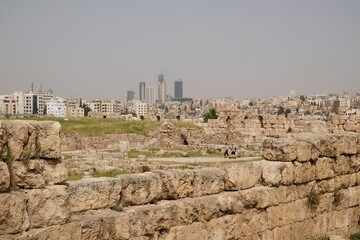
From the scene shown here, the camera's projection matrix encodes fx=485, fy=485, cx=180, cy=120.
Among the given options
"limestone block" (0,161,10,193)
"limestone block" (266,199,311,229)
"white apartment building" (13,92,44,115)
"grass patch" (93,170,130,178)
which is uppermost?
"white apartment building" (13,92,44,115)

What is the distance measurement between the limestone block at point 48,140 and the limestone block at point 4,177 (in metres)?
0.45

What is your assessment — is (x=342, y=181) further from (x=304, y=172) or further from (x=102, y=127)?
(x=102, y=127)

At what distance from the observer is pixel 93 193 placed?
228 inches

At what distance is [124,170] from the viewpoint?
16.5 m

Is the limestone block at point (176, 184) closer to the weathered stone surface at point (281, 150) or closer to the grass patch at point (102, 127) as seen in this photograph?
the weathered stone surface at point (281, 150)

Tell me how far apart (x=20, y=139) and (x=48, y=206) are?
779 mm

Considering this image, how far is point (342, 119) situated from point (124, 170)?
13.5 metres

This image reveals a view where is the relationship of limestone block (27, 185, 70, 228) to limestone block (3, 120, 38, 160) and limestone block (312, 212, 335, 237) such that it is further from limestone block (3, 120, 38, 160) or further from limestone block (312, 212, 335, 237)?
limestone block (312, 212, 335, 237)

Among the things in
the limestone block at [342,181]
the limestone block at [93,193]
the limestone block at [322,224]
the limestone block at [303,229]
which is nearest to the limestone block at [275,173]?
the limestone block at [303,229]

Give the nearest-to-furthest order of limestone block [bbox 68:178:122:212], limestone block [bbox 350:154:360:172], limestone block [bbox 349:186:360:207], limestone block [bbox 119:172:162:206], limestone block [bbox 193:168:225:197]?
limestone block [bbox 68:178:122:212], limestone block [bbox 119:172:162:206], limestone block [bbox 193:168:225:197], limestone block [bbox 349:186:360:207], limestone block [bbox 350:154:360:172]

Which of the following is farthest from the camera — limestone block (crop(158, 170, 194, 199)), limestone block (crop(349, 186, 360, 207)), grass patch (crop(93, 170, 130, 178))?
grass patch (crop(93, 170, 130, 178))

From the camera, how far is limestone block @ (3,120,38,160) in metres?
4.86

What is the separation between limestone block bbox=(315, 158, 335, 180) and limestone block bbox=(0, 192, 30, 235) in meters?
5.79

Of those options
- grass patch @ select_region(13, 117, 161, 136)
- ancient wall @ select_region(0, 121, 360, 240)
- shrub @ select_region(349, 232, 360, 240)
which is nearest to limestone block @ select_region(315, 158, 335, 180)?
ancient wall @ select_region(0, 121, 360, 240)
